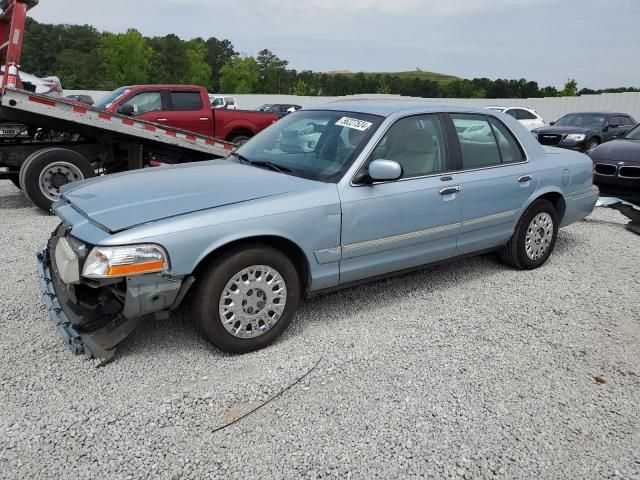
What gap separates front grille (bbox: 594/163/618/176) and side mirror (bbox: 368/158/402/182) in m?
5.42

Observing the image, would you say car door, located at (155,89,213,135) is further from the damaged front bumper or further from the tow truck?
the damaged front bumper

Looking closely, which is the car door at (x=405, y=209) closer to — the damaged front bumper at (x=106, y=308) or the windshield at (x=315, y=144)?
the windshield at (x=315, y=144)

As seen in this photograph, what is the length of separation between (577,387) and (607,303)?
155 cm

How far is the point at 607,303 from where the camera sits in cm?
425

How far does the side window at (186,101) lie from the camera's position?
1005cm

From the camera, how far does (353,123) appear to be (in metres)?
3.87

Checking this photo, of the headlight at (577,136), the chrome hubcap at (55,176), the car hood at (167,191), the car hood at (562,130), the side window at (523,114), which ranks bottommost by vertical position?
the chrome hubcap at (55,176)

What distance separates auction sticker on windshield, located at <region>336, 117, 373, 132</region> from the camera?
3.78 m

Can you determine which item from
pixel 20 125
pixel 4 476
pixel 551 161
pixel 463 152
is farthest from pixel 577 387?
pixel 20 125

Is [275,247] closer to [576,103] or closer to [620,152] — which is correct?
[620,152]

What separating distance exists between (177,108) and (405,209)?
25.1ft

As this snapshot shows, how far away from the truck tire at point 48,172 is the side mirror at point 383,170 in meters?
5.15

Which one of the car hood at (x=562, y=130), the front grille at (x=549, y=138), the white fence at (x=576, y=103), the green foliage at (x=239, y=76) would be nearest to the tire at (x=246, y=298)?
the front grille at (x=549, y=138)

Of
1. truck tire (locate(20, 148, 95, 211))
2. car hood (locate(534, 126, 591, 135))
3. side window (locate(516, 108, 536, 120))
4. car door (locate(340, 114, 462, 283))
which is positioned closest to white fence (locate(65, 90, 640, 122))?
side window (locate(516, 108, 536, 120))
